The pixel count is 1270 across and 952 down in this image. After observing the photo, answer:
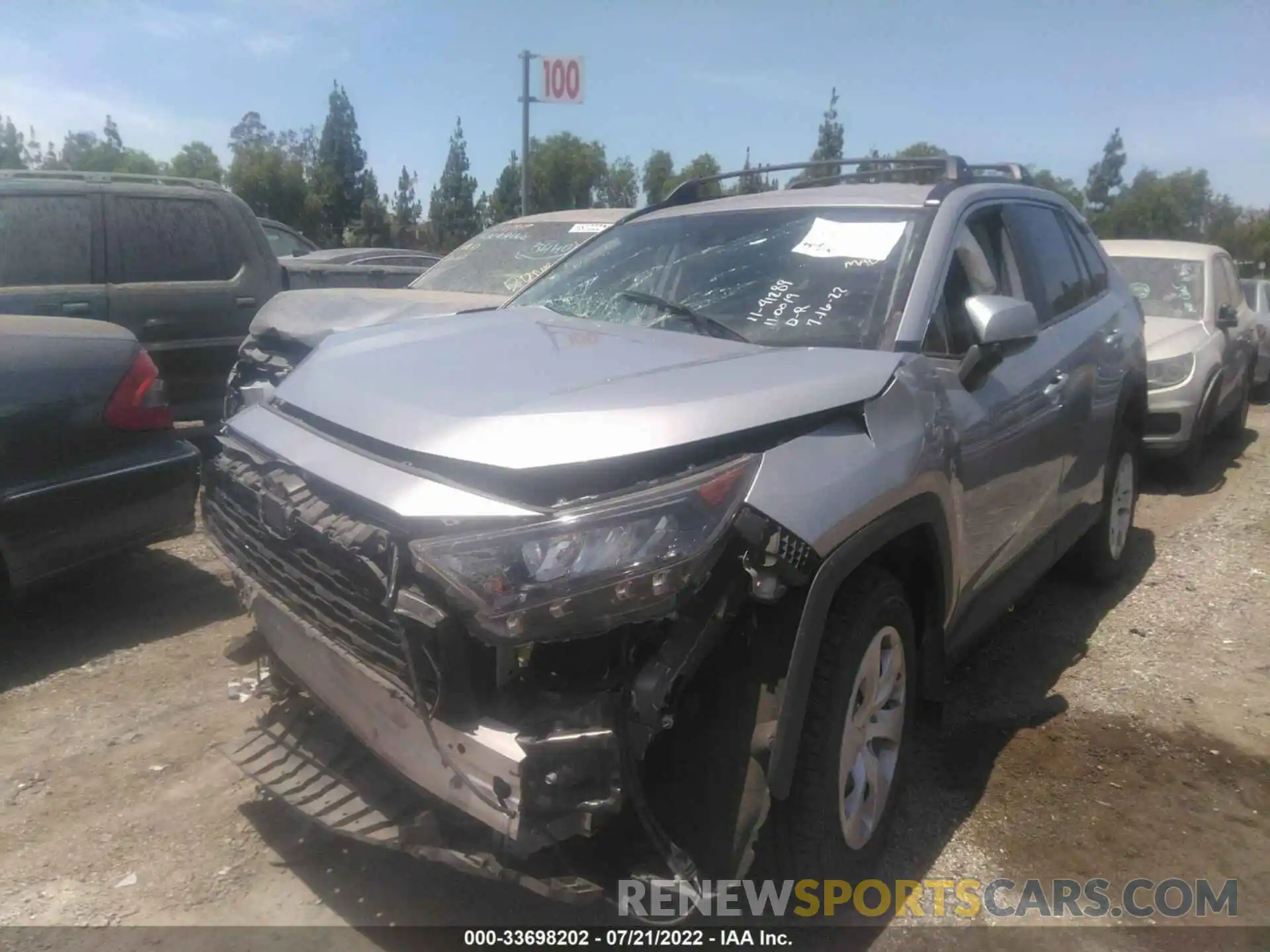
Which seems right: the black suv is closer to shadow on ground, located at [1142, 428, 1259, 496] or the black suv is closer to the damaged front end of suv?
the damaged front end of suv

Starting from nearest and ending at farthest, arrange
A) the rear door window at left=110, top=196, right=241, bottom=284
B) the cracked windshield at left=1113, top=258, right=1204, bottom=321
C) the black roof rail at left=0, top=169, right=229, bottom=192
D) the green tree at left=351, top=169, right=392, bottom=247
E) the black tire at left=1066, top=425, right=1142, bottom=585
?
the black tire at left=1066, top=425, right=1142, bottom=585, the black roof rail at left=0, top=169, right=229, bottom=192, the rear door window at left=110, top=196, right=241, bottom=284, the cracked windshield at left=1113, top=258, right=1204, bottom=321, the green tree at left=351, top=169, right=392, bottom=247

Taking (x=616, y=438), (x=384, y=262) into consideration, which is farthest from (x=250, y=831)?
(x=384, y=262)

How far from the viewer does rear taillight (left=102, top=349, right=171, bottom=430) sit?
4094 mm

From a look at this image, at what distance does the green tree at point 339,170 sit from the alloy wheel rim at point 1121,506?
40.3 meters

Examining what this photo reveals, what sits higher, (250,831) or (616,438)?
(616,438)

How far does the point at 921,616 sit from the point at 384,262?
947 cm

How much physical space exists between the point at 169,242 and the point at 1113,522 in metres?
5.87

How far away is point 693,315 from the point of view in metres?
3.13

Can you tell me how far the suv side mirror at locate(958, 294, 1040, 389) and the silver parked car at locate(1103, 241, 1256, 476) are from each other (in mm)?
4257

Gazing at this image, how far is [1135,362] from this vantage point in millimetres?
4727

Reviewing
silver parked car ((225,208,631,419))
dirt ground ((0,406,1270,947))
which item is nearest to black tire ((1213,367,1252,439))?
dirt ground ((0,406,1270,947))

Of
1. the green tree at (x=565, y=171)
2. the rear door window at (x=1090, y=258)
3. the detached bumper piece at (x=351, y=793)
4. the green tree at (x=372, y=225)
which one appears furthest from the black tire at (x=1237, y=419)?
the green tree at (x=565, y=171)

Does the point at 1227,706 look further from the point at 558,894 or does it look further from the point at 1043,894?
the point at 558,894

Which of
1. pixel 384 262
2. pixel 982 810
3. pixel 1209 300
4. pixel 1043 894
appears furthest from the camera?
Result: pixel 384 262
